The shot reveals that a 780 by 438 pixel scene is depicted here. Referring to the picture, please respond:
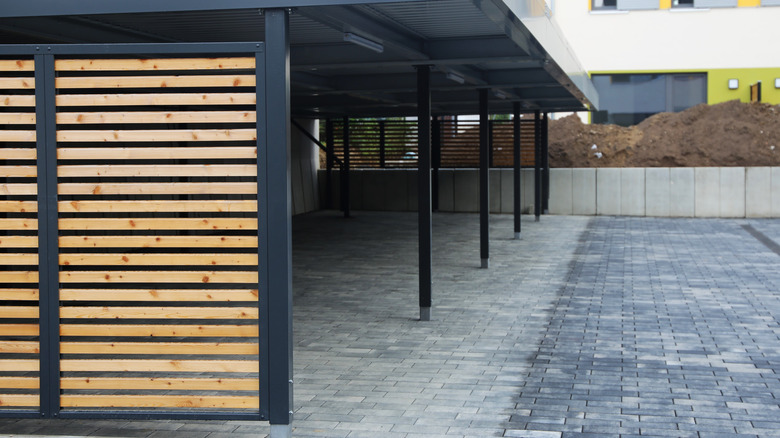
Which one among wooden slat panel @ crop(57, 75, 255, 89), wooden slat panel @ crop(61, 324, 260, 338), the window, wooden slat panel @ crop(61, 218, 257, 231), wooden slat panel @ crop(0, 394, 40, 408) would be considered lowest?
wooden slat panel @ crop(0, 394, 40, 408)

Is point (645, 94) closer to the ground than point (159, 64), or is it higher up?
higher up

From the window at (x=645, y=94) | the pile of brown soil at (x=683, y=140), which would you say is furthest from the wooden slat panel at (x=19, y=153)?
the window at (x=645, y=94)

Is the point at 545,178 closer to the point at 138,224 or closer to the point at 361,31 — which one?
the point at 361,31

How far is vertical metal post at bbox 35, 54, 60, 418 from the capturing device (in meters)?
5.79

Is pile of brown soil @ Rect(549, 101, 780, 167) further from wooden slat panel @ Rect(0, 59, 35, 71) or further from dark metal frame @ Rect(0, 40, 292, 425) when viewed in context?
wooden slat panel @ Rect(0, 59, 35, 71)

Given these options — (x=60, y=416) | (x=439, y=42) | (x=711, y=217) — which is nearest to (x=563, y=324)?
(x=439, y=42)

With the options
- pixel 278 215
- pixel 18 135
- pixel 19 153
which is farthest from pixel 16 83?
pixel 278 215

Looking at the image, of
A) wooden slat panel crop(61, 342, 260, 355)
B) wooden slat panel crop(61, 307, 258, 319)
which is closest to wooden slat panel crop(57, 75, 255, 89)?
wooden slat panel crop(61, 307, 258, 319)

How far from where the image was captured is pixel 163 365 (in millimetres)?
5750

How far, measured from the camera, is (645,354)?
8609 mm

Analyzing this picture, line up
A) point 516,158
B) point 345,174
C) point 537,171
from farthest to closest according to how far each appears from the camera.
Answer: point 345,174 < point 537,171 < point 516,158

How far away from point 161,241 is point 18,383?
1.29m

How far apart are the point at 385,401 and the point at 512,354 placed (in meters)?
2.09

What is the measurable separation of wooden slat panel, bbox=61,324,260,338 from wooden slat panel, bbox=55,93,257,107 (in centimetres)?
142
